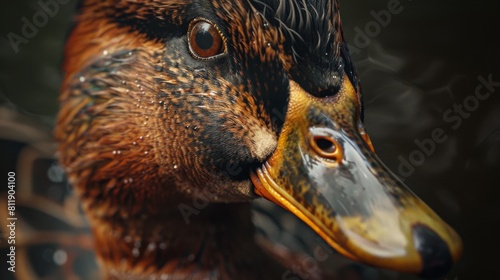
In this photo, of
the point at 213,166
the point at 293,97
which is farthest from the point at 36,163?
the point at 293,97

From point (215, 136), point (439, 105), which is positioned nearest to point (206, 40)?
point (215, 136)

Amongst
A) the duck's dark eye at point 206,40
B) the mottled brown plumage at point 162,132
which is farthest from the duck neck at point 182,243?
the duck's dark eye at point 206,40

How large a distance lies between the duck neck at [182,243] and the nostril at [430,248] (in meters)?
0.36

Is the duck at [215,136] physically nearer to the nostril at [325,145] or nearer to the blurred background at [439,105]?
the nostril at [325,145]

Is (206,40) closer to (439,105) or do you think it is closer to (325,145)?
(325,145)

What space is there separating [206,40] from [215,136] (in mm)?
132

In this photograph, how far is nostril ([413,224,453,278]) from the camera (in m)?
0.63

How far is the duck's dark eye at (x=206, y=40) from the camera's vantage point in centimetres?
73

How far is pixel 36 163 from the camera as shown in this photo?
2.82 ft

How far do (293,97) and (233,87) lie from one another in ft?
0.27

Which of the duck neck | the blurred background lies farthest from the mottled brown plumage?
the blurred background

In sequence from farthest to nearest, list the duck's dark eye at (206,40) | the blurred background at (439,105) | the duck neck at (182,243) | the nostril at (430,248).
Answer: the blurred background at (439,105) < the duck neck at (182,243) < the duck's dark eye at (206,40) < the nostril at (430,248)

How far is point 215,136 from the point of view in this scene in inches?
29.5

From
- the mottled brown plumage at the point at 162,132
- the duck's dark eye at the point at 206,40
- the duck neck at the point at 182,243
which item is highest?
the duck's dark eye at the point at 206,40
